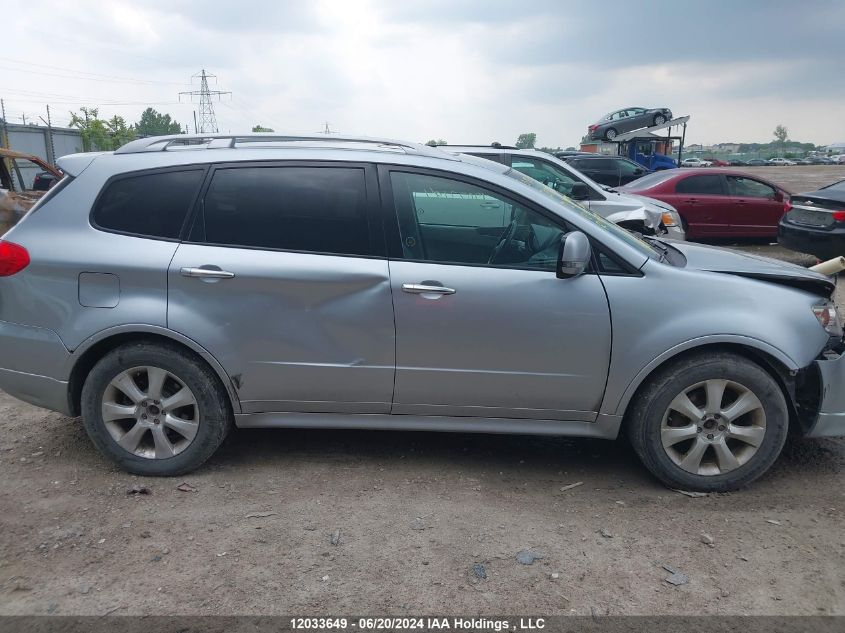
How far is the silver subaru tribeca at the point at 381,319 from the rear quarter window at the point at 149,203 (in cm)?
1

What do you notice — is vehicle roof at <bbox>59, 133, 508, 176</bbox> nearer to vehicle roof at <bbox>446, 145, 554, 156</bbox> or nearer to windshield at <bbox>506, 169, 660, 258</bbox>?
windshield at <bbox>506, 169, 660, 258</bbox>

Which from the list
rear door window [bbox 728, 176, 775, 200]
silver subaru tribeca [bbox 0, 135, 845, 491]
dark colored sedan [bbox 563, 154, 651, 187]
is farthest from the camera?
dark colored sedan [bbox 563, 154, 651, 187]

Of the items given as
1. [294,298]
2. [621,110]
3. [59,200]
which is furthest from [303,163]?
[621,110]

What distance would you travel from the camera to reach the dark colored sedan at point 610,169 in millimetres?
18906

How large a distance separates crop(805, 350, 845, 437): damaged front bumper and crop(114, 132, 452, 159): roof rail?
2320mm

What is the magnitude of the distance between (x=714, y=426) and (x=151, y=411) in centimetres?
300

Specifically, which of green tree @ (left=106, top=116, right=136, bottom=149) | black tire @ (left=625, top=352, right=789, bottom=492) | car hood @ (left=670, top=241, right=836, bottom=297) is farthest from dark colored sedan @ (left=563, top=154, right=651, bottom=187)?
green tree @ (left=106, top=116, right=136, bottom=149)

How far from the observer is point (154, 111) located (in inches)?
3408

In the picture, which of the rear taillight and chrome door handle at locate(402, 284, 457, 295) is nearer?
chrome door handle at locate(402, 284, 457, 295)

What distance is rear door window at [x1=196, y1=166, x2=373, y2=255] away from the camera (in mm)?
3732

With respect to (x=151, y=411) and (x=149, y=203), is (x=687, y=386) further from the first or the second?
(x=149, y=203)

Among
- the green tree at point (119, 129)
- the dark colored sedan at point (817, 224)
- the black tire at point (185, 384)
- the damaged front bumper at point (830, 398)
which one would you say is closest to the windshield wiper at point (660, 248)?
the damaged front bumper at point (830, 398)

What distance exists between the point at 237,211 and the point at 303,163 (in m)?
0.45

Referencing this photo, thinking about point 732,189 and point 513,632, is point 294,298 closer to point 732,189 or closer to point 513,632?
point 513,632
